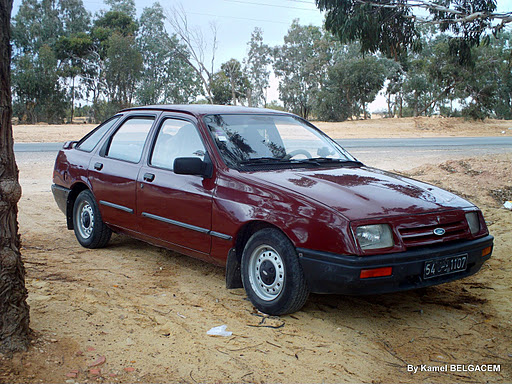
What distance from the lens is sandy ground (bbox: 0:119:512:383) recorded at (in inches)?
136

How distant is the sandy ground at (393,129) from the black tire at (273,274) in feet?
81.0

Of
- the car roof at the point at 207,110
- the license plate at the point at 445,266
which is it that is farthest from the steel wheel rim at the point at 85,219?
the license plate at the point at 445,266

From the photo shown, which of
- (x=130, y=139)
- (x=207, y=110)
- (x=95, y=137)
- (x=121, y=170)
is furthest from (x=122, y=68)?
(x=207, y=110)

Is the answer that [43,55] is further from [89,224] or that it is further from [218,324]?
[218,324]

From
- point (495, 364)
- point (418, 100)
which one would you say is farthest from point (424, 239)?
point (418, 100)

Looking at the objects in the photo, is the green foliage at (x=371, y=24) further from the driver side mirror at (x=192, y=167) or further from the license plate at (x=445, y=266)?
the license plate at (x=445, y=266)

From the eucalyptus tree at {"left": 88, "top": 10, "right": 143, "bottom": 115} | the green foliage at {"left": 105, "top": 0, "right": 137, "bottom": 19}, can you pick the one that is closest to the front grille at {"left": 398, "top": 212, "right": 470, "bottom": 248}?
the eucalyptus tree at {"left": 88, "top": 10, "right": 143, "bottom": 115}

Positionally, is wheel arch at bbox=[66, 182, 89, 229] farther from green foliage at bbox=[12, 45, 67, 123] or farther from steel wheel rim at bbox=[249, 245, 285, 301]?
green foliage at bbox=[12, 45, 67, 123]

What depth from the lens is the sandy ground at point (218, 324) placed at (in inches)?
136

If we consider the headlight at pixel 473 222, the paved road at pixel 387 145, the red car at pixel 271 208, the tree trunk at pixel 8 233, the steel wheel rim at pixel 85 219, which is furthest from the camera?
the paved road at pixel 387 145

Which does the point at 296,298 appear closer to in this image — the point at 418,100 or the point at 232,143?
the point at 232,143

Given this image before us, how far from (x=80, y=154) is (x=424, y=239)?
4163 mm

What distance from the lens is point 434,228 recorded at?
13.9 ft

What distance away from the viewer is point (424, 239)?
4.16m
